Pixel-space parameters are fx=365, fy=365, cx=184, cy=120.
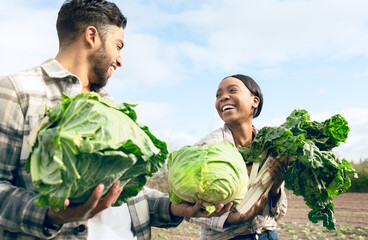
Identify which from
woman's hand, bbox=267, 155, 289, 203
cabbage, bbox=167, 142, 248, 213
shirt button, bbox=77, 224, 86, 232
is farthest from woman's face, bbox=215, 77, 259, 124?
shirt button, bbox=77, 224, 86, 232

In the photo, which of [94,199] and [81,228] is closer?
[94,199]

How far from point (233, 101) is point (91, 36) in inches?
65.6

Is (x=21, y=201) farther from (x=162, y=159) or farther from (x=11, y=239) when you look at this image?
(x=162, y=159)

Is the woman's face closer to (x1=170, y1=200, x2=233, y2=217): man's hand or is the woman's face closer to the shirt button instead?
(x1=170, y1=200, x2=233, y2=217): man's hand

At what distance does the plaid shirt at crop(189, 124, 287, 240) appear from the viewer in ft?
12.0

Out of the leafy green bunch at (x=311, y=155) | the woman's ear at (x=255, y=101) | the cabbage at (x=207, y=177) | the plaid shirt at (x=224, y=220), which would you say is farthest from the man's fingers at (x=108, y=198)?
the woman's ear at (x=255, y=101)

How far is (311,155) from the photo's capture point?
3.34 m

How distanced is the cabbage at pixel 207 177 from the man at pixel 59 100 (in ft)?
0.42

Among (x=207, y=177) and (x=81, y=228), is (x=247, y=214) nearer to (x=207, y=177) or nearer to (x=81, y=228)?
(x=207, y=177)

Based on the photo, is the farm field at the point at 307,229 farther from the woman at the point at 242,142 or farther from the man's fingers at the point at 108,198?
the man's fingers at the point at 108,198

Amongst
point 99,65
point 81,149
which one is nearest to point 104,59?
point 99,65

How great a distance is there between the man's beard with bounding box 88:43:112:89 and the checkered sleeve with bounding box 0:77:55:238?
71 centimetres

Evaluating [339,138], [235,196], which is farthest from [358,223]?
[235,196]

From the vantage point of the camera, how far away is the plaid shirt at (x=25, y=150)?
7.86ft
